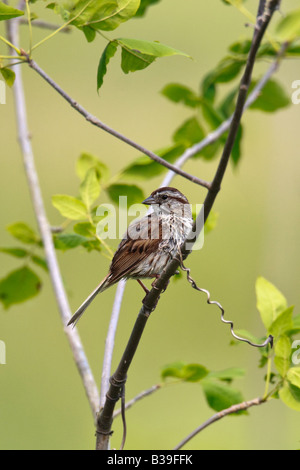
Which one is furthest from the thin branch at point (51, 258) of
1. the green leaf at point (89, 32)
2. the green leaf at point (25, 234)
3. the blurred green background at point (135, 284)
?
the blurred green background at point (135, 284)

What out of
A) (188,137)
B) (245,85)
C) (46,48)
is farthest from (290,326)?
(46,48)

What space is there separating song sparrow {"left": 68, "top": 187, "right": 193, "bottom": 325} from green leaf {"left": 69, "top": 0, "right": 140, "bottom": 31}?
504 mm

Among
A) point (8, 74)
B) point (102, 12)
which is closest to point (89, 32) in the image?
point (102, 12)

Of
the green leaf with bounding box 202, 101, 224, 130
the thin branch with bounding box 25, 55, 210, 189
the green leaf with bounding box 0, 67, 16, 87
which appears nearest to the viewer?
the thin branch with bounding box 25, 55, 210, 189

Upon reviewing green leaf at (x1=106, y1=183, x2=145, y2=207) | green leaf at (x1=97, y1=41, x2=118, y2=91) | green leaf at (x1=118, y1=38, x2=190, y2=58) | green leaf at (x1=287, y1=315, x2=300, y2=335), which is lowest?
green leaf at (x1=287, y1=315, x2=300, y2=335)

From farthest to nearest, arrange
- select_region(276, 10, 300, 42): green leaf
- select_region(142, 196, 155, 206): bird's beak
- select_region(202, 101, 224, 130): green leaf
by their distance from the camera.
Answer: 1. select_region(202, 101, 224, 130): green leaf
2. select_region(142, 196, 155, 206): bird's beak
3. select_region(276, 10, 300, 42): green leaf

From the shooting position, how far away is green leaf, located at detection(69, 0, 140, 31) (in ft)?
3.76

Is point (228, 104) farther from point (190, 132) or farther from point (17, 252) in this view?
point (17, 252)

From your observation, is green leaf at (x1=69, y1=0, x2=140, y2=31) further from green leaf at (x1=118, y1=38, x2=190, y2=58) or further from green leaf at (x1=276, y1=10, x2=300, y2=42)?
green leaf at (x1=276, y1=10, x2=300, y2=42)

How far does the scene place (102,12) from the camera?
1.15 m

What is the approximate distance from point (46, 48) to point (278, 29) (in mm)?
6815

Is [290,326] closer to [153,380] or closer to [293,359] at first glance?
[293,359]

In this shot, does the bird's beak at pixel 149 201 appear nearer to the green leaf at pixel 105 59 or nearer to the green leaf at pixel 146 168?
the green leaf at pixel 146 168

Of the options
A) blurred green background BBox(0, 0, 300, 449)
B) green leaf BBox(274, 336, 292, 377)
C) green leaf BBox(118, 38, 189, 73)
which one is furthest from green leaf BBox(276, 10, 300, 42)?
blurred green background BBox(0, 0, 300, 449)
